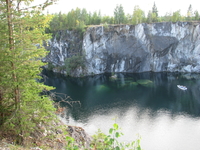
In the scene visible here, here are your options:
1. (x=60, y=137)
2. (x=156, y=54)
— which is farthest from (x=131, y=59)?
(x=60, y=137)

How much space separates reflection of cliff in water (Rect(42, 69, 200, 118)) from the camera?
2686cm

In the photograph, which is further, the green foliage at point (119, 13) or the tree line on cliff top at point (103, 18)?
the green foliage at point (119, 13)

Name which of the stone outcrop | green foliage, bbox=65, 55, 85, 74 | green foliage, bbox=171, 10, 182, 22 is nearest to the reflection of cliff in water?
green foliage, bbox=65, 55, 85, 74

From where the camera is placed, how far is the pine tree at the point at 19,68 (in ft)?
23.2

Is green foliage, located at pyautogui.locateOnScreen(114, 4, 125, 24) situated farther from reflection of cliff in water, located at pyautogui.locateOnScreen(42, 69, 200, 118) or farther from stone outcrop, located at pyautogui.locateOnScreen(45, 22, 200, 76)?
reflection of cliff in water, located at pyautogui.locateOnScreen(42, 69, 200, 118)

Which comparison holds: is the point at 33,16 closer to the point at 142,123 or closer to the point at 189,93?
the point at 142,123

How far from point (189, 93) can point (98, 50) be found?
28.0 meters

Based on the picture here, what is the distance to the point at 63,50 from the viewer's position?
5562 centimetres

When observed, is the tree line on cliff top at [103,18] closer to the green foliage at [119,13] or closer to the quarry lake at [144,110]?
the green foliage at [119,13]

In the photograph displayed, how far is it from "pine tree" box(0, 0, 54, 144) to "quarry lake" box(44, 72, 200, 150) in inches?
210

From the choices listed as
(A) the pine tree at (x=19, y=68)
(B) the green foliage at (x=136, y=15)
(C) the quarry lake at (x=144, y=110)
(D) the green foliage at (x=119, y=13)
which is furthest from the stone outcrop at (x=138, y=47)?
(A) the pine tree at (x=19, y=68)

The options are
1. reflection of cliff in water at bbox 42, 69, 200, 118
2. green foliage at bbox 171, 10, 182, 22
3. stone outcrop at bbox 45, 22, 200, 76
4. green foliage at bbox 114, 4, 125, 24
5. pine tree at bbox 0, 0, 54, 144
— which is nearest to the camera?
pine tree at bbox 0, 0, 54, 144

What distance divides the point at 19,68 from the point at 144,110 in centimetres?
2156

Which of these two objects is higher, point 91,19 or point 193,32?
point 91,19
